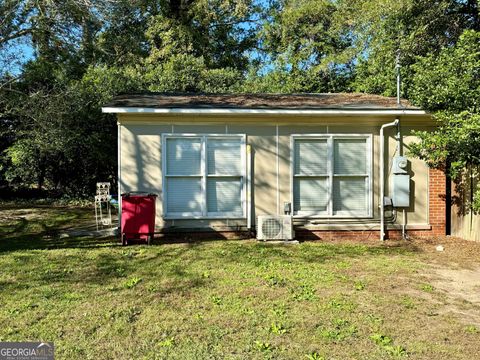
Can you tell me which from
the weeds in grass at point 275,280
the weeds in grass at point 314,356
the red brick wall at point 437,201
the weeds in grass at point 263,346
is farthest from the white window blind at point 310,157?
the weeds in grass at point 314,356

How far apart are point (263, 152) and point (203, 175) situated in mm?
1353

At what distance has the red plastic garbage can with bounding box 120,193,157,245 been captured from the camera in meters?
8.27

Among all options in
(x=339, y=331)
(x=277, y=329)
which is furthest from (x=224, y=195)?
(x=339, y=331)

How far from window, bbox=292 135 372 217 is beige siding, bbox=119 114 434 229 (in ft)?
0.52

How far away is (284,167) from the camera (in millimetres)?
9289

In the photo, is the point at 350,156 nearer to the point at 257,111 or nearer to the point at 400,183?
the point at 400,183

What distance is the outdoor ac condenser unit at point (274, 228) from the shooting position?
8781mm

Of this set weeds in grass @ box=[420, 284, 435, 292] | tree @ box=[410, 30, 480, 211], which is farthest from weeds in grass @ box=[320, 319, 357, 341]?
tree @ box=[410, 30, 480, 211]

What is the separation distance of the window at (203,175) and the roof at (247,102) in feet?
2.22

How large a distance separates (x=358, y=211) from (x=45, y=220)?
8179mm

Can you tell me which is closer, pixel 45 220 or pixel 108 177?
pixel 45 220

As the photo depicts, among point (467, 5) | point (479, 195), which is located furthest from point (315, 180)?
point (467, 5)

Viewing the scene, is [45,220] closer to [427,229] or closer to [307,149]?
[307,149]

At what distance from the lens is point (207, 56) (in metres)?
A: 25.5
